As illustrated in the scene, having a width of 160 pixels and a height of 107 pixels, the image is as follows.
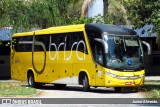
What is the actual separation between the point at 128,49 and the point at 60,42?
4.41 metres

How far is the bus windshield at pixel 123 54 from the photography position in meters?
22.5

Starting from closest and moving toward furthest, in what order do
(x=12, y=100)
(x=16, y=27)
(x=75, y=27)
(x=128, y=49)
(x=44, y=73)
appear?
(x=12, y=100) → (x=128, y=49) → (x=75, y=27) → (x=44, y=73) → (x=16, y=27)

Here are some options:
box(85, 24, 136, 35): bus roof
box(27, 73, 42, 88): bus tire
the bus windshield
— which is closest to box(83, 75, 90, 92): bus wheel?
the bus windshield

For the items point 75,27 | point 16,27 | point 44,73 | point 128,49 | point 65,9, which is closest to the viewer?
point 128,49

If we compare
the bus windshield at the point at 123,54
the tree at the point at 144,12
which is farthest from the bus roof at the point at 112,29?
the tree at the point at 144,12

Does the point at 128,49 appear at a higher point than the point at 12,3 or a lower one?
lower

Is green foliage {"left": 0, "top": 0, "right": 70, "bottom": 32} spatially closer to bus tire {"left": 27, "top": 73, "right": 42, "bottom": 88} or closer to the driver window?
bus tire {"left": 27, "top": 73, "right": 42, "bottom": 88}

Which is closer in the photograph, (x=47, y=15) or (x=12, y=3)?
(x=12, y=3)

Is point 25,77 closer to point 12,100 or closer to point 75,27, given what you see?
point 75,27

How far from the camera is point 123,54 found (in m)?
22.7

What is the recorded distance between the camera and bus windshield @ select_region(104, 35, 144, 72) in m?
22.5

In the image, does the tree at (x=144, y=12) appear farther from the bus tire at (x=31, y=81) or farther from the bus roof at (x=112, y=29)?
the bus tire at (x=31, y=81)

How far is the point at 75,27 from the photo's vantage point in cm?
2462

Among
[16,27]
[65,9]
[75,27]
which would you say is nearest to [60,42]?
[75,27]
